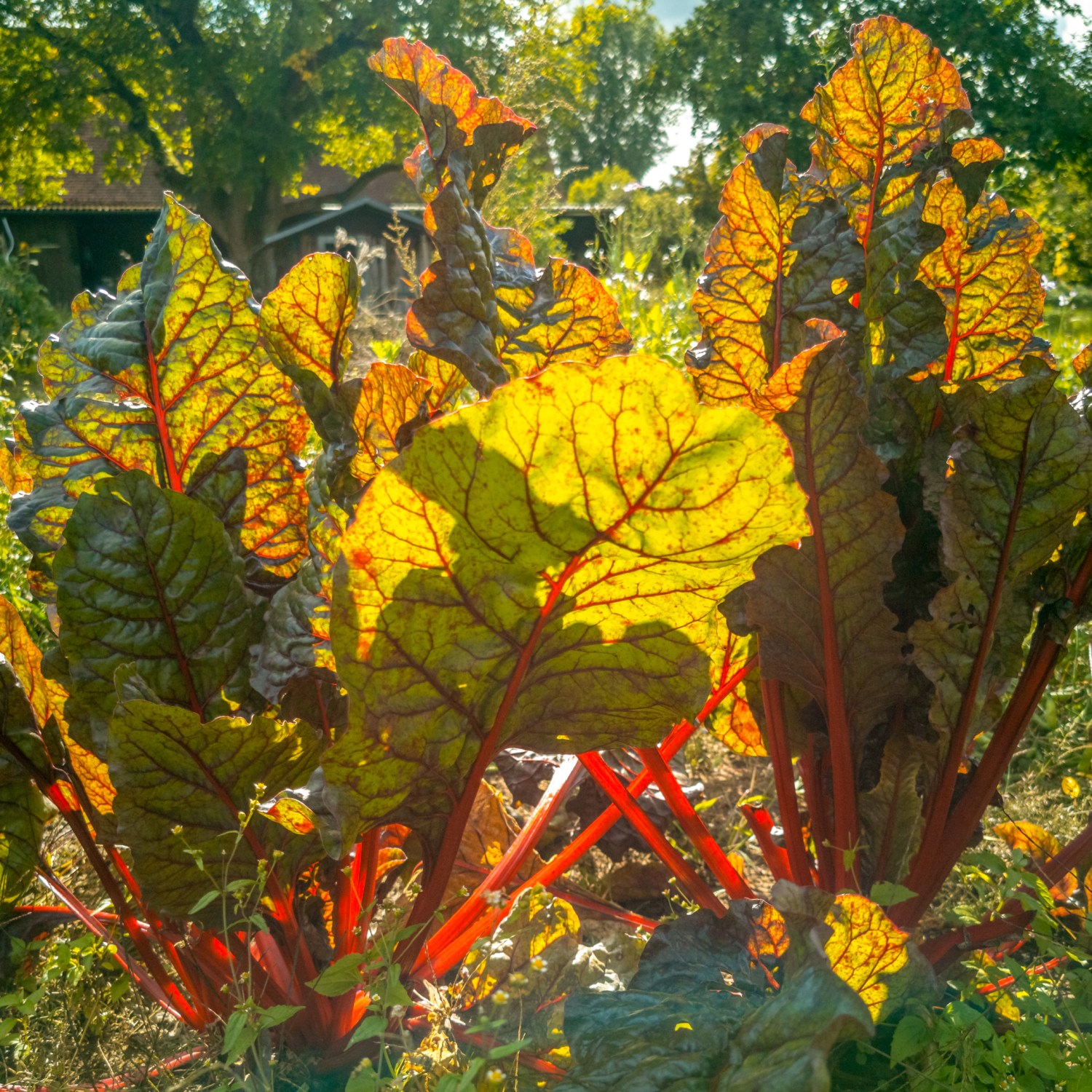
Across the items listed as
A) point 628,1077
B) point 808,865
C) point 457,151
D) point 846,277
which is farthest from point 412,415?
point 808,865

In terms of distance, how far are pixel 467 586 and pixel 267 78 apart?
25.1 metres

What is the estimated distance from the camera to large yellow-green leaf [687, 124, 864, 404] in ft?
3.91

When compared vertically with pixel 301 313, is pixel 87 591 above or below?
below

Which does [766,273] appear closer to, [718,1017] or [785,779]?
[785,779]

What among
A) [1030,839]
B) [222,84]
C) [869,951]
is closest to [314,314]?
[869,951]

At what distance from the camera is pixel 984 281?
4.14 ft

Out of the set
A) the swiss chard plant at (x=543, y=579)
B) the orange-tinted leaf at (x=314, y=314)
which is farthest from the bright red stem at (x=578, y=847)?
the orange-tinted leaf at (x=314, y=314)

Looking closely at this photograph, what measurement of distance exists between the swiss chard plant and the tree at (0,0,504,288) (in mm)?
23286

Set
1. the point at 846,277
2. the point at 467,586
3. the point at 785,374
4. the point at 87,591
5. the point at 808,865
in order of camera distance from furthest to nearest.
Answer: the point at 808,865
the point at 846,277
the point at 87,591
the point at 785,374
the point at 467,586

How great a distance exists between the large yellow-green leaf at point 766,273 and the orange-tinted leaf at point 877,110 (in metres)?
0.07

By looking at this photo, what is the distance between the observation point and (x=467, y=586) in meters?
0.88

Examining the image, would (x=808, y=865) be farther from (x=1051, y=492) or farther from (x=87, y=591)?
(x=87, y=591)

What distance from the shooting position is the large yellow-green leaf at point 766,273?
46.9 inches

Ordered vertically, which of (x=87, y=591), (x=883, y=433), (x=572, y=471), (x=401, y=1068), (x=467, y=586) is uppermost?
(x=883, y=433)
